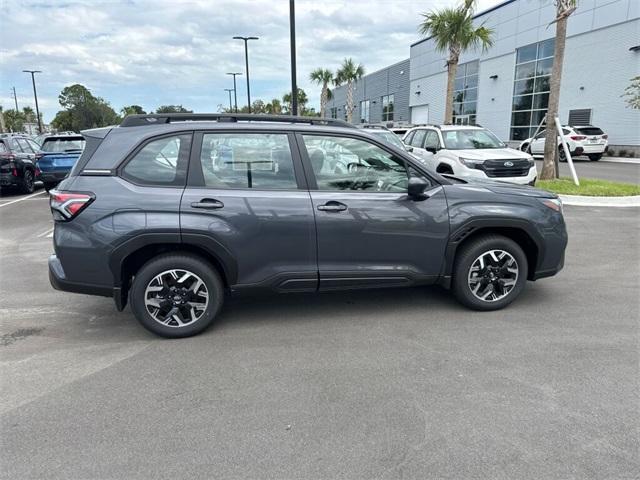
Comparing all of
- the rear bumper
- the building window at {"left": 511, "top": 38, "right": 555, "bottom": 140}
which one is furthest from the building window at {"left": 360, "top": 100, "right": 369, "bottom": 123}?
the rear bumper

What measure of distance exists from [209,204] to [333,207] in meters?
1.04

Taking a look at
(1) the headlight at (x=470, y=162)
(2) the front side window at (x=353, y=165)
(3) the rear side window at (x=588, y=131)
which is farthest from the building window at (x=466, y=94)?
(2) the front side window at (x=353, y=165)

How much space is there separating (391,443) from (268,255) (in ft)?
6.16

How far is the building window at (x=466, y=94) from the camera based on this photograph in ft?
117

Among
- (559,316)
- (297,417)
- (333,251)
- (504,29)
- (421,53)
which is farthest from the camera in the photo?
(421,53)

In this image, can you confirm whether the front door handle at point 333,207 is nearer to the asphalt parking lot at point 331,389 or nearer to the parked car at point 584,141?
the asphalt parking lot at point 331,389

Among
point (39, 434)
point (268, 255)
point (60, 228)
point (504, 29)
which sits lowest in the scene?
point (39, 434)

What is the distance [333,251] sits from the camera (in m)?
4.06

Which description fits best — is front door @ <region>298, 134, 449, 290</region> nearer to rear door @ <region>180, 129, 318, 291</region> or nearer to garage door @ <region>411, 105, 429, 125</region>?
rear door @ <region>180, 129, 318, 291</region>

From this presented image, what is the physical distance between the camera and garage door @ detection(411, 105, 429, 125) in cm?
4341

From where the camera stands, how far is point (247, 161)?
3.98 meters

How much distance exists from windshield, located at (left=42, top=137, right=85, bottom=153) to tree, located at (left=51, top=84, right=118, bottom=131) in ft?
163

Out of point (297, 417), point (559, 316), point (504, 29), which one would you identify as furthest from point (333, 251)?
point (504, 29)

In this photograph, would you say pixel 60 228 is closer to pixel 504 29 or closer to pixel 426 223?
pixel 426 223
